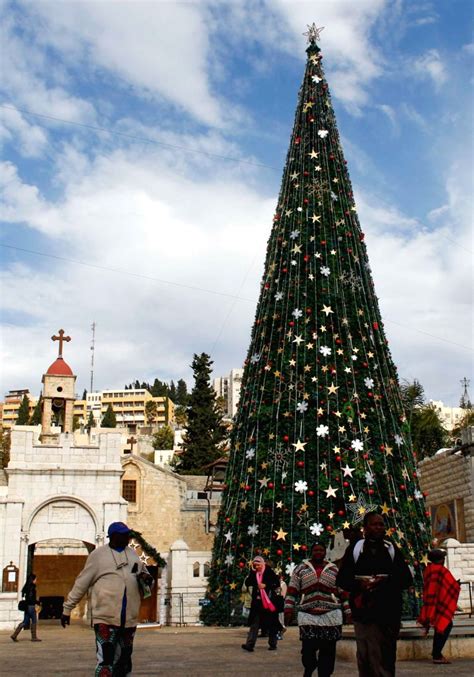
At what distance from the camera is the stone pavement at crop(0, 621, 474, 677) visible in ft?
30.3

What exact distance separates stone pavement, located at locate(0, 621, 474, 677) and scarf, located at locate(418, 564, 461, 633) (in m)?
0.51

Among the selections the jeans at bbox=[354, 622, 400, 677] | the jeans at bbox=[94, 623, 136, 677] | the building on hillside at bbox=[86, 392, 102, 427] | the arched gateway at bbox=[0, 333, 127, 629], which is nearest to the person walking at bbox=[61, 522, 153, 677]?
the jeans at bbox=[94, 623, 136, 677]

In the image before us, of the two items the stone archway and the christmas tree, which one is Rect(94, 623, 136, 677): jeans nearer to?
the christmas tree

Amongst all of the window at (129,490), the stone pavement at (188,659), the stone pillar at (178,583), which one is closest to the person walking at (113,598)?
the stone pavement at (188,659)

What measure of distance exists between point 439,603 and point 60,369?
2078 cm

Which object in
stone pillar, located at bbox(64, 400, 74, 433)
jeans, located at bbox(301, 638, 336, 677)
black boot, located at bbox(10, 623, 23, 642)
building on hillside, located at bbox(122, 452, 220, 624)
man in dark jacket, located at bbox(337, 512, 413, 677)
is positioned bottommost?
black boot, located at bbox(10, 623, 23, 642)

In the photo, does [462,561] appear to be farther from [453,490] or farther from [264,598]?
[264,598]

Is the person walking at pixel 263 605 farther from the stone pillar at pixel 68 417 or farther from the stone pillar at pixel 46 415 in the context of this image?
the stone pillar at pixel 46 415

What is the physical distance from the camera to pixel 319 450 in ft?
53.8

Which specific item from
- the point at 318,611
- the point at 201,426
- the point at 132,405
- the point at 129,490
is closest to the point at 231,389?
the point at 132,405

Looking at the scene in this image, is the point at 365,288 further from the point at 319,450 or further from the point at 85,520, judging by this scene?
the point at 85,520

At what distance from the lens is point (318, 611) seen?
7.77 m

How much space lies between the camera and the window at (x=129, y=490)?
3316cm

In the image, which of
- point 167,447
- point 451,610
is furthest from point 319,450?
point 167,447
